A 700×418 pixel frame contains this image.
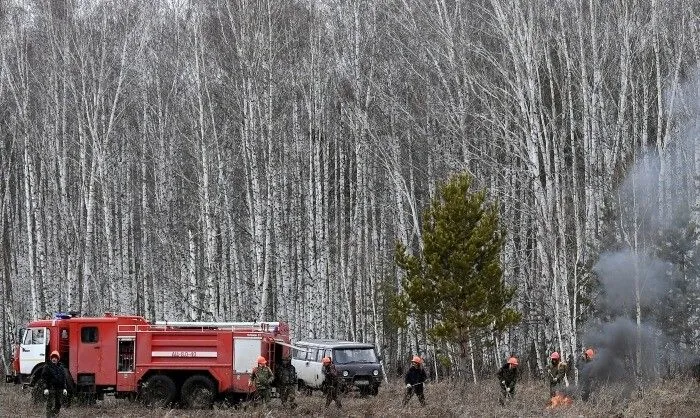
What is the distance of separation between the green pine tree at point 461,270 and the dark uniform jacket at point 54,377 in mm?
9291

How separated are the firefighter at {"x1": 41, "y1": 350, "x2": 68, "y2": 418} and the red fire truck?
9.33 feet

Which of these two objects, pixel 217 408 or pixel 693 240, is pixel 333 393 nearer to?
pixel 217 408

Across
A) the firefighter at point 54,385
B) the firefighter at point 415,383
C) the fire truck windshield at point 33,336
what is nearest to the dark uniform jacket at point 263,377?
the firefighter at point 415,383

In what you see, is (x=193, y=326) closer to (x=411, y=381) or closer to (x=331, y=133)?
(x=411, y=381)

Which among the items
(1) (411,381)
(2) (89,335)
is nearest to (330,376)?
(1) (411,381)

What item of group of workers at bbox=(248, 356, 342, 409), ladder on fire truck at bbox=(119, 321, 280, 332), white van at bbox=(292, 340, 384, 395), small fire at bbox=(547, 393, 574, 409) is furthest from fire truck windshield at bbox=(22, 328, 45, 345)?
small fire at bbox=(547, 393, 574, 409)

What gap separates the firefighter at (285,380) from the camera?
22734mm

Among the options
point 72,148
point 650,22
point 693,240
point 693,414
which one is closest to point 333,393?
point 693,414

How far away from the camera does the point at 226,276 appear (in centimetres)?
3725

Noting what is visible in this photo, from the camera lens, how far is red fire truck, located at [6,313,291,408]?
23.0 m

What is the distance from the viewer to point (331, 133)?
38531 mm

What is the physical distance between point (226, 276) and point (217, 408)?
1544cm

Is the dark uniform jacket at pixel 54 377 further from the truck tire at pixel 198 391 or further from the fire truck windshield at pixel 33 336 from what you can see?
the fire truck windshield at pixel 33 336

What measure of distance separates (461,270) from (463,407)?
15.5 ft
